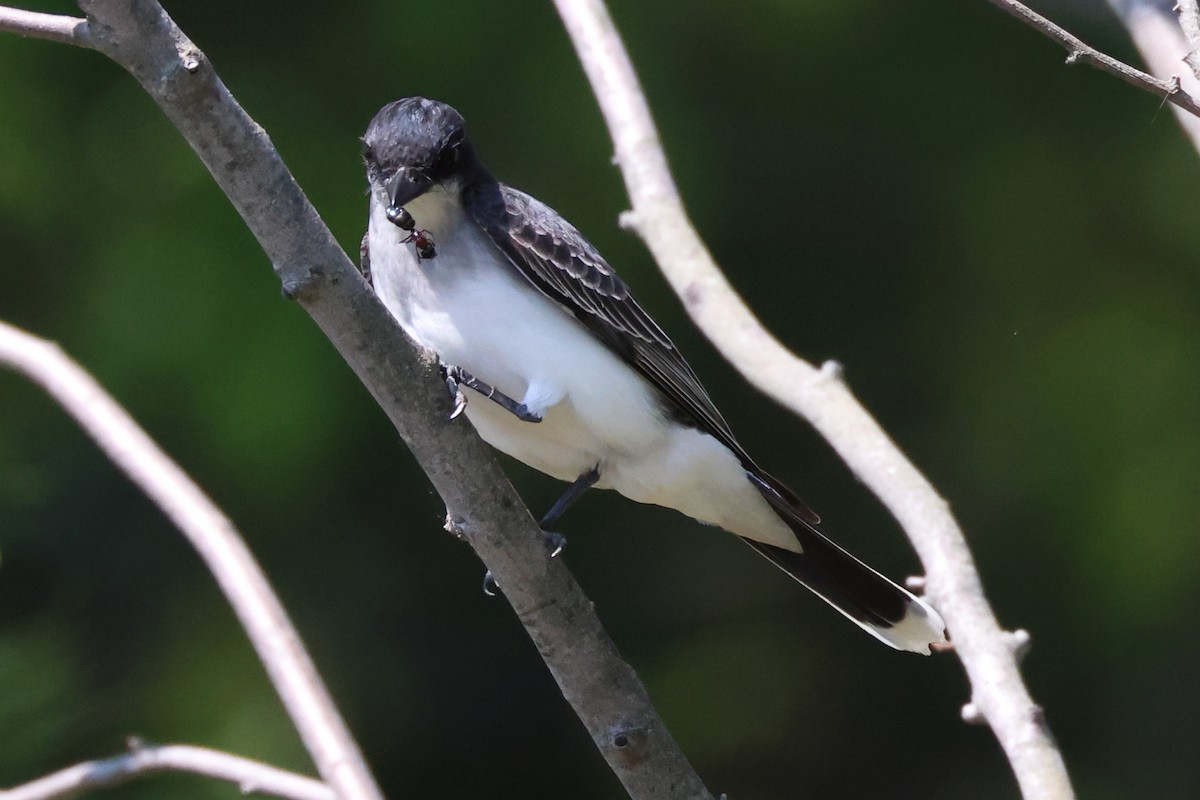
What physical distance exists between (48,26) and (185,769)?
0.95 meters

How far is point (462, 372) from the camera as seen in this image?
6.56 feet

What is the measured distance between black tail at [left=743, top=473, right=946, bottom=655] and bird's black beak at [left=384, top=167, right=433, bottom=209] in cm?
81

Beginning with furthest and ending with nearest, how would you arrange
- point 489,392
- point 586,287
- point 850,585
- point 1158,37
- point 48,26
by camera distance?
point 850,585
point 586,287
point 489,392
point 1158,37
point 48,26

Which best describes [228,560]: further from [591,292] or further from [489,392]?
[591,292]

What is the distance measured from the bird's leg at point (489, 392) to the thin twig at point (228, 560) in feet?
1.19

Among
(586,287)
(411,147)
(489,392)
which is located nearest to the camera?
(489,392)

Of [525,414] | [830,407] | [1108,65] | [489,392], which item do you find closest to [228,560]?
[489,392]

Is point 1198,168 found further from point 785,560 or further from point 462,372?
point 462,372

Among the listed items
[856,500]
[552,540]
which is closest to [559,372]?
[552,540]

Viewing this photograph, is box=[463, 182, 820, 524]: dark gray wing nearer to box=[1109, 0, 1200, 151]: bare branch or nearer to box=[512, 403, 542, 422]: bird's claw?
box=[512, 403, 542, 422]: bird's claw

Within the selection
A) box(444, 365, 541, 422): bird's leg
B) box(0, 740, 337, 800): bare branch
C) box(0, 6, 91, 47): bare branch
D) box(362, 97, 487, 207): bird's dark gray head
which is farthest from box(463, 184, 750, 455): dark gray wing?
box(0, 6, 91, 47): bare branch

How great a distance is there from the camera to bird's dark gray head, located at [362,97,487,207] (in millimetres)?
2090

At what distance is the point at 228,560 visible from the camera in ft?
5.40

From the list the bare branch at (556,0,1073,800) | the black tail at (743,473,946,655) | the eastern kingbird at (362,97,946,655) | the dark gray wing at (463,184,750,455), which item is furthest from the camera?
the black tail at (743,473,946,655)
